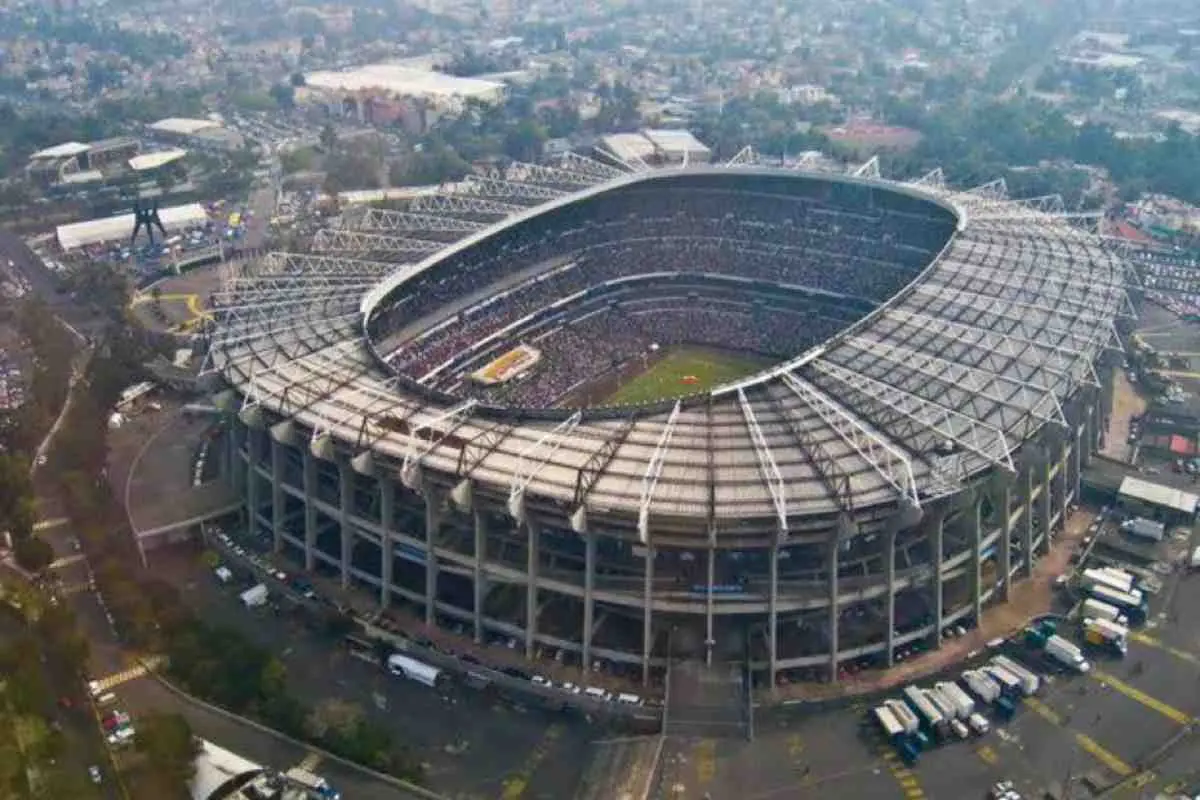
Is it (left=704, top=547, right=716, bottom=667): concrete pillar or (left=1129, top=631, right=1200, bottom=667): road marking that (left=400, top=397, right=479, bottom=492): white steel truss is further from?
(left=1129, top=631, right=1200, bottom=667): road marking

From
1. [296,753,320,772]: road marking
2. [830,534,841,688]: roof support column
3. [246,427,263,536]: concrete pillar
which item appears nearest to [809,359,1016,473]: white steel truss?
[830,534,841,688]: roof support column

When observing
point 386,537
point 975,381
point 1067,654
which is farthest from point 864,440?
point 386,537

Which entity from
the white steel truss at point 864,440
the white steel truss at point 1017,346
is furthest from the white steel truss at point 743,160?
the white steel truss at point 864,440

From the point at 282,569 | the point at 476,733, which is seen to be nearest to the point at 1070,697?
the point at 476,733

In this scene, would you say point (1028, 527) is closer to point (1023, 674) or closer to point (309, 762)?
point (1023, 674)

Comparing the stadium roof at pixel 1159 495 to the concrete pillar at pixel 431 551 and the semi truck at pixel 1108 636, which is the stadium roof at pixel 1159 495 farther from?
the concrete pillar at pixel 431 551

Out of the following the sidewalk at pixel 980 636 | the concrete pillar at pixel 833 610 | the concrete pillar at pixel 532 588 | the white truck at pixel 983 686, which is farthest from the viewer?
the concrete pillar at pixel 532 588
